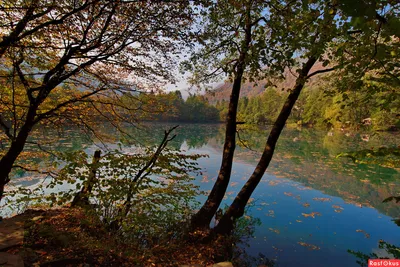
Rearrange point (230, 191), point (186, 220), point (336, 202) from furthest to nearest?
point (230, 191), point (336, 202), point (186, 220)

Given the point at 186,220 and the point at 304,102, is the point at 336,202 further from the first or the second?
the point at 304,102

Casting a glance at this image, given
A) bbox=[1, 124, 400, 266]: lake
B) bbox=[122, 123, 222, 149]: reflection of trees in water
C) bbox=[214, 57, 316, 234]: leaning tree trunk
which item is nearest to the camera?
bbox=[214, 57, 316, 234]: leaning tree trunk

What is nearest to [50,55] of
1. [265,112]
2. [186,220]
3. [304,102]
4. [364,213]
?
[186,220]

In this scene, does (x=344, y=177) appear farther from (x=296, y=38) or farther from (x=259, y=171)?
(x=296, y=38)

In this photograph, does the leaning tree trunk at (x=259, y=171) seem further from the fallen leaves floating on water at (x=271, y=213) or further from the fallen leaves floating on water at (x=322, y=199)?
the fallen leaves floating on water at (x=322, y=199)

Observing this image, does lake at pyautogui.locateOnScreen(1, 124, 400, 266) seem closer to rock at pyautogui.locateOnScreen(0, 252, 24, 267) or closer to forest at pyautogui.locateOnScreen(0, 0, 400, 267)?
forest at pyautogui.locateOnScreen(0, 0, 400, 267)

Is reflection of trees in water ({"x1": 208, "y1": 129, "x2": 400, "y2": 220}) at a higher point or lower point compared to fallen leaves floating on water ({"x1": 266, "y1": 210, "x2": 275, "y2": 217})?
higher

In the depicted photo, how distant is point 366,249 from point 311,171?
851 centimetres

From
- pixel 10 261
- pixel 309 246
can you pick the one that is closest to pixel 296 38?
pixel 10 261

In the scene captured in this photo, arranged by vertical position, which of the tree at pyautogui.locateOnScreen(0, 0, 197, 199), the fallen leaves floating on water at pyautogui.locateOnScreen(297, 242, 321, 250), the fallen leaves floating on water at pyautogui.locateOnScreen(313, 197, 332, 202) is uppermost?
the tree at pyautogui.locateOnScreen(0, 0, 197, 199)

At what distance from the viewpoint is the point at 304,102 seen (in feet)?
202

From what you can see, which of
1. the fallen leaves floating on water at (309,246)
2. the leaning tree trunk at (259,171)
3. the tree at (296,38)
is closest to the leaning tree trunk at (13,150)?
the tree at (296,38)

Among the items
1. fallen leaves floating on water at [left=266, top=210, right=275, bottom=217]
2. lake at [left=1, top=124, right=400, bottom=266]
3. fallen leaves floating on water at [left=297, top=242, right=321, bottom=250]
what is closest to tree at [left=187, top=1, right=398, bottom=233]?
lake at [left=1, top=124, right=400, bottom=266]

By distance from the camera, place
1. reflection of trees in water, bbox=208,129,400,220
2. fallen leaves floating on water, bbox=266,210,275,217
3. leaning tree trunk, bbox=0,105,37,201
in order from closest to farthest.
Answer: leaning tree trunk, bbox=0,105,37,201, fallen leaves floating on water, bbox=266,210,275,217, reflection of trees in water, bbox=208,129,400,220
